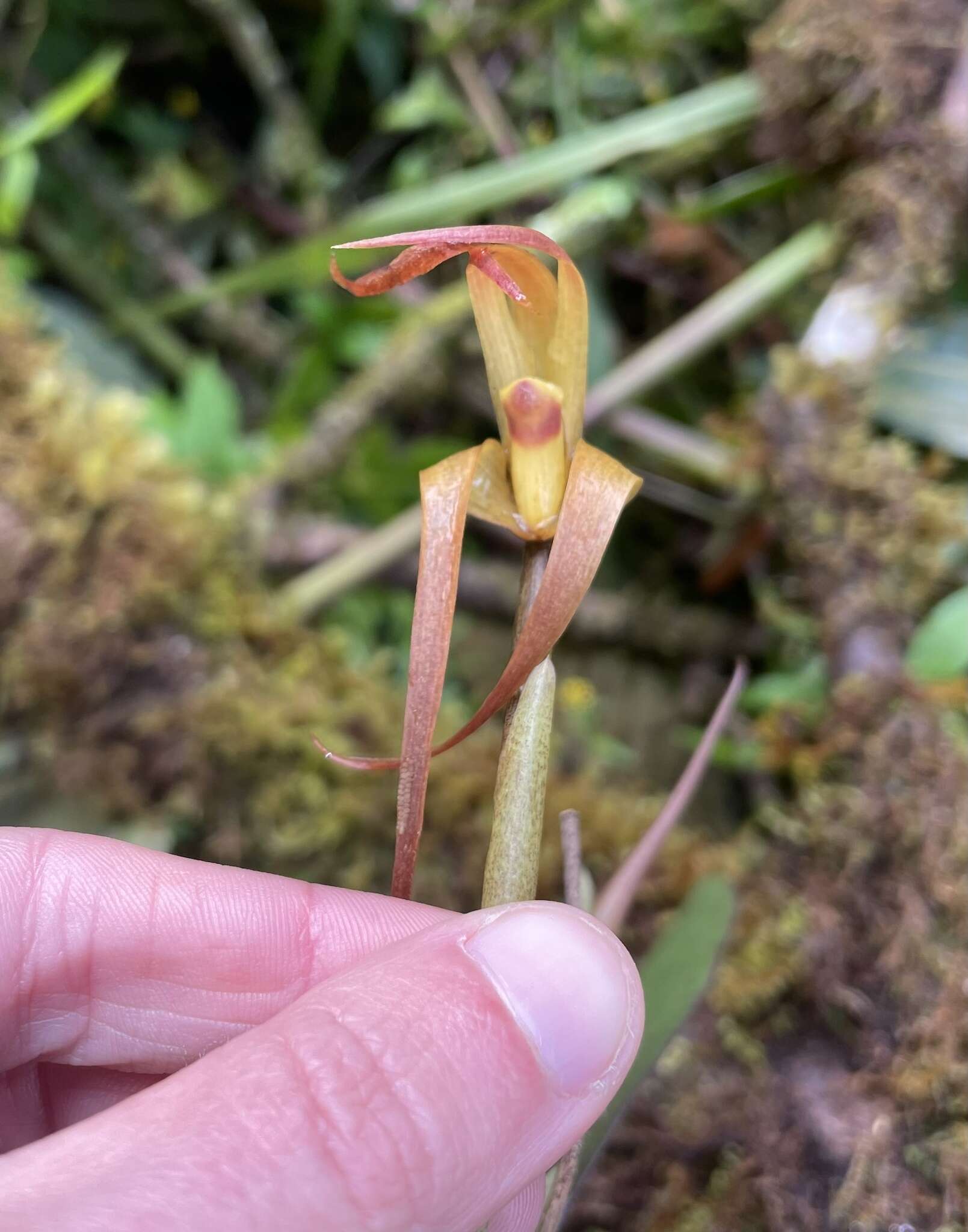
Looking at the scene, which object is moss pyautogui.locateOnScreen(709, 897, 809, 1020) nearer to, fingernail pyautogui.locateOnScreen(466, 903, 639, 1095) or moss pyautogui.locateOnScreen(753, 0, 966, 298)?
fingernail pyautogui.locateOnScreen(466, 903, 639, 1095)

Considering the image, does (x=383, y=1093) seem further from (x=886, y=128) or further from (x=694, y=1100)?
(x=886, y=128)

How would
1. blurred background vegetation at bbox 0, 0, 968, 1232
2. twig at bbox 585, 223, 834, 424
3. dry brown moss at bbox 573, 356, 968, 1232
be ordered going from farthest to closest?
twig at bbox 585, 223, 834, 424, blurred background vegetation at bbox 0, 0, 968, 1232, dry brown moss at bbox 573, 356, 968, 1232

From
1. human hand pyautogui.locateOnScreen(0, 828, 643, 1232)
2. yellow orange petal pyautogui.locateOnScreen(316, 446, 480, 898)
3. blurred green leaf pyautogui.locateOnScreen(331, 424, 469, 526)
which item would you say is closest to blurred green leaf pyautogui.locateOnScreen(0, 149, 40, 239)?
blurred green leaf pyautogui.locateOnScreen(331, 424, 469, 526)

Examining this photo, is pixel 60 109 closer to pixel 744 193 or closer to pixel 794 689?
pixel 744 193

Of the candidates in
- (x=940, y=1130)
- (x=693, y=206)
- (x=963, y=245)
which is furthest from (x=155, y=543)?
(x=963, y=245)

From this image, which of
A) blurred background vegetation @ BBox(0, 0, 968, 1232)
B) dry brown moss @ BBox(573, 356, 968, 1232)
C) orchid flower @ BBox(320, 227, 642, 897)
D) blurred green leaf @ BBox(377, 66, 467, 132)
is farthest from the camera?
blurred green leaf @ BBox(377, 66, 467, 132)

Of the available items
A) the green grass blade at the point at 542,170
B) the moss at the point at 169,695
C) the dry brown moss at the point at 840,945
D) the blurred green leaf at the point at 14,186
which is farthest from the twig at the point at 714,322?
the blurred green leaf at the point at 14,186

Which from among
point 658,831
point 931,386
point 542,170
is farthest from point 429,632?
point 542,170
